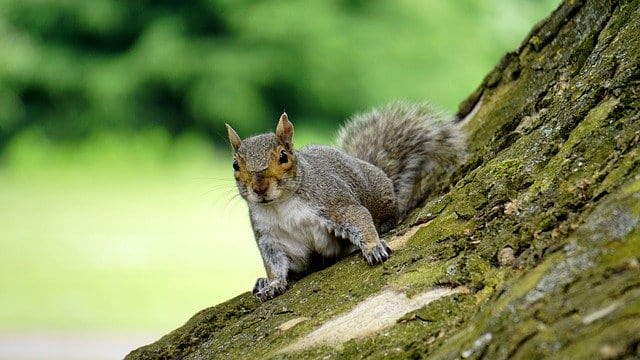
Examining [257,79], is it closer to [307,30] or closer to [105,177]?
[307,30]

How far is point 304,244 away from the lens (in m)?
2.55

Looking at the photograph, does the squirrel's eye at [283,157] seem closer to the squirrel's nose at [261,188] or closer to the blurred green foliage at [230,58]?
the squirrel's nose at [261,188]

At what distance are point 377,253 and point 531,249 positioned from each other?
1.68 feet

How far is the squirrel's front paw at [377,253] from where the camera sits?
212 centimetres

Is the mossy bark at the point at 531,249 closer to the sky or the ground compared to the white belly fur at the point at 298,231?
closer to the ground

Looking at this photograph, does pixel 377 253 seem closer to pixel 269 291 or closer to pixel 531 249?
pixel 269 291

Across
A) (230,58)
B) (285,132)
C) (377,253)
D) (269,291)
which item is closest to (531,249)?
(377,253)

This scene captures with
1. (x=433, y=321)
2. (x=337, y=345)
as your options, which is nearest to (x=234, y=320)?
(x=337, y=345)

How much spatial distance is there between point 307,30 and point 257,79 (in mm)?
519

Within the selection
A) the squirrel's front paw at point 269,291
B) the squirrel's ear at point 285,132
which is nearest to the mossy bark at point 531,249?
the squirrel's front paw at point 269,291

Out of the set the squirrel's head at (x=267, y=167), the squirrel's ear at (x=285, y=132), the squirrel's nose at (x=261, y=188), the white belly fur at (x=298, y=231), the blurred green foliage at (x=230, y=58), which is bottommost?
the white belly fur at (x=298, y=231)

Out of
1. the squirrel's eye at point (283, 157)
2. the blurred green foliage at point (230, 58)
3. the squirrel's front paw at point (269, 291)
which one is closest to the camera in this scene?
the squirrel's front paw at point (269, 291)

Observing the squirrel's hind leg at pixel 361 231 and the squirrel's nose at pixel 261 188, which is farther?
the squirrel's nose at pixel 261 188

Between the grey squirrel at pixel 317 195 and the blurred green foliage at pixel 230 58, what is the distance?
4.95 m
